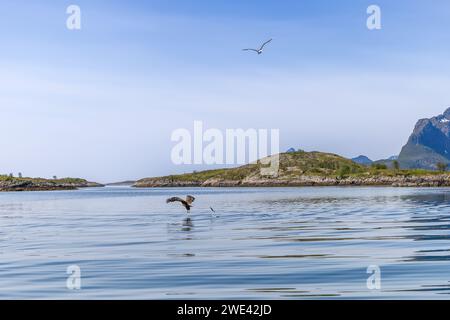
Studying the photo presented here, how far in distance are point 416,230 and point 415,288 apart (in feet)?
85.9

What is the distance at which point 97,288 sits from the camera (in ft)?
72.4

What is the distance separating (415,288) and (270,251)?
1297 cm

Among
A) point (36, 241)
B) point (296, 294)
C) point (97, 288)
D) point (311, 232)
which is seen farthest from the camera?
point (311, 232)

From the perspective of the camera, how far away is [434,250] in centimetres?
3250

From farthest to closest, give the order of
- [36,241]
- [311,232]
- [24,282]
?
1. [311,232]
2. [36,241]
3. [24,282]

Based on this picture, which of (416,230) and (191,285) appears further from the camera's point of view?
(416,230)

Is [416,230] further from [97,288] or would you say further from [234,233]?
[97,288]
